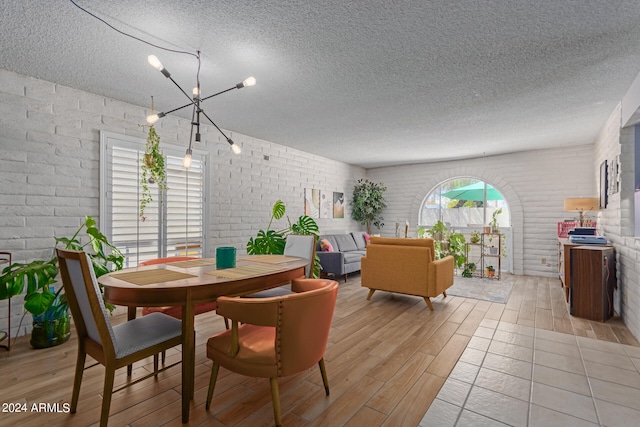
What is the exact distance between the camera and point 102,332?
151 cm

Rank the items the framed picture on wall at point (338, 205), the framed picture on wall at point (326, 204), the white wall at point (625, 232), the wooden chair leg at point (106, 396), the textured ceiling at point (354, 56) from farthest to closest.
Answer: the framed picture on wall at point (338, 205) < the framed picture on wall at point (326, 204) < the white wall at point (625, 232) < the textured ceiling at point (354, 56) < the wooden chair leg at point (106, 396)

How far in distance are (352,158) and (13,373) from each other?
5.82 m

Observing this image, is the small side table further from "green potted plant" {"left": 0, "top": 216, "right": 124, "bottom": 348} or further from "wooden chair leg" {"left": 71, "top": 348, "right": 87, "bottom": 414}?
"wooden chair leg" {"left": 71, "top": 348, "right": 87, "bottom": 414}

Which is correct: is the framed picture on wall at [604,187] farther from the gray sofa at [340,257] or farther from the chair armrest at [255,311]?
the chair armrest at [255,311]

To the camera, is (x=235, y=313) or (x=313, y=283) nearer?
(x=235, y=313)

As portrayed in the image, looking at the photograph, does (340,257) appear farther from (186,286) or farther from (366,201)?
(186,286)

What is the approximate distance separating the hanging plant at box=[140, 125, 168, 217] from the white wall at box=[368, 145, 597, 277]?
580cm

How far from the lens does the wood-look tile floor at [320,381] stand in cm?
173

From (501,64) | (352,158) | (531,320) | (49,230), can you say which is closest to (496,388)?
(531,320)

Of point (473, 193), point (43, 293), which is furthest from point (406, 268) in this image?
point (473, 193)

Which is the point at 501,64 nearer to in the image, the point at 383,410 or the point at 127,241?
the point at 383,410

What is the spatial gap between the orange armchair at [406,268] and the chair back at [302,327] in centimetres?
234

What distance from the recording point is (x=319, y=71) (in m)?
2.77

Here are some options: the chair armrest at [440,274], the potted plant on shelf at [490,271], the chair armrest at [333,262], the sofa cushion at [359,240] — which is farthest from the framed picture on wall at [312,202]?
the potted plant on shelf at [490,271]
